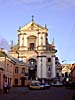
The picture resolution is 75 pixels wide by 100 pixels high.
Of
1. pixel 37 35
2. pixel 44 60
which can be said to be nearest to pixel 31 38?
pixel 37 35

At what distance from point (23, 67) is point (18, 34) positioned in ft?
82.0

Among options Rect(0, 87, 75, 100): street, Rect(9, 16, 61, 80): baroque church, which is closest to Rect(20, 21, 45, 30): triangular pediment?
Rect(9, 16, 61, 80): baroque church

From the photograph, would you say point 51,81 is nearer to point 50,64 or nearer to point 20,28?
point 50,64

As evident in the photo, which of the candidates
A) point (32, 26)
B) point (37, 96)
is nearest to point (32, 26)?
point (32, 26)

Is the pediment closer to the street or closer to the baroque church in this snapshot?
the baroque church

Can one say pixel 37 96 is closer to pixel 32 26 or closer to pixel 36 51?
pixel 36 51

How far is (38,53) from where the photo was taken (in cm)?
11275

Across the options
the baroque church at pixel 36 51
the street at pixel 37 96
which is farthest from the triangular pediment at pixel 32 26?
the street at pixel 37 96

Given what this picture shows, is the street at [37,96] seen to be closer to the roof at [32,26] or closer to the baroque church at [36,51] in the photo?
the baroque church at [36,51]

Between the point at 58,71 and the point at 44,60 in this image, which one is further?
the point at 58,71

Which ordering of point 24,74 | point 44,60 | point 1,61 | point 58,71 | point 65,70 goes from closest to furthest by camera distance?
point 1,61 < point 24,74 < point 44,60 < point 58,71 < point 65,70

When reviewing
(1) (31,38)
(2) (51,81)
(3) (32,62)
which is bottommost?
(2) (51,81)

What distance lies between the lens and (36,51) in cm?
11231

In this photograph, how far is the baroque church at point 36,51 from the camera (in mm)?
112062
